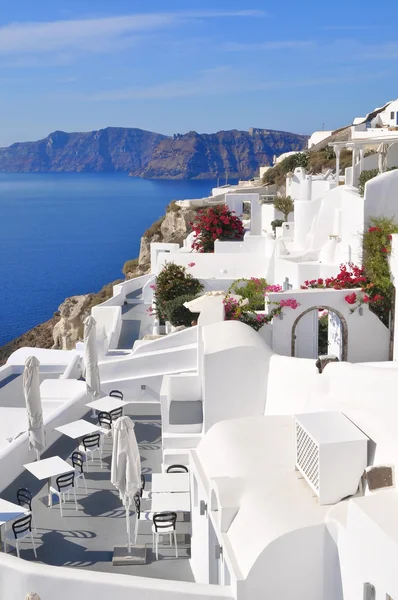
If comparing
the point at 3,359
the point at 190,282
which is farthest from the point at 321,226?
the point at 3,359

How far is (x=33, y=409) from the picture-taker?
13070mm

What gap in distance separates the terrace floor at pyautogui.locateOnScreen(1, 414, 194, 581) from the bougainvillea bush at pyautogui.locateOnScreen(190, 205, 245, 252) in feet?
52.9

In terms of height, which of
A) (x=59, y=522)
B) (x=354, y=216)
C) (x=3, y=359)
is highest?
(x=354, y=216)

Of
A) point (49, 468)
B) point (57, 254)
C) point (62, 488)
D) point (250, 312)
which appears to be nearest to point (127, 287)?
point (250, 312)

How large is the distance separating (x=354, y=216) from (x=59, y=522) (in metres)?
11.2

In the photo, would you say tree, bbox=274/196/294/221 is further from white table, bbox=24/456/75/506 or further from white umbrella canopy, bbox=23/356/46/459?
white table, bbox=24/456/75/506

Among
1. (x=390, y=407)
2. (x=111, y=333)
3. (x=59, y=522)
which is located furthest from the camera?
(x=111, y=333)

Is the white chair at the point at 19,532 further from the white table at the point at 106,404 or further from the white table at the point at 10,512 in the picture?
the white table at the point at 106,404

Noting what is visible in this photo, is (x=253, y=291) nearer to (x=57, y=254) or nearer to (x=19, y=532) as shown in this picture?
(x=19, y=532)

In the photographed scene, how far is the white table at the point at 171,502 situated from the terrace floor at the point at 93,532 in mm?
524

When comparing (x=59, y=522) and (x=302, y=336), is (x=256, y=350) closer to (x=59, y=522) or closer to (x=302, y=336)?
(x=302, y=336)

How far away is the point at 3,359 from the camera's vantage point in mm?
54719

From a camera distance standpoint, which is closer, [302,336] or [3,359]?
[302,336]

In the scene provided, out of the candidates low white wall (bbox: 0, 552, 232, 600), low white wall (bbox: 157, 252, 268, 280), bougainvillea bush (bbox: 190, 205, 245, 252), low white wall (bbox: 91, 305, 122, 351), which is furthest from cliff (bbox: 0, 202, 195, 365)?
low white wall (bbox: 0, 552, 232, 600)
